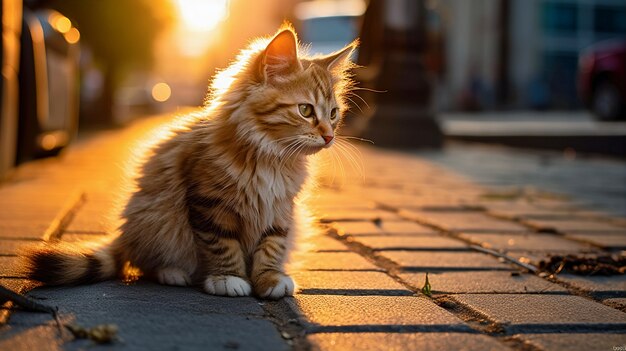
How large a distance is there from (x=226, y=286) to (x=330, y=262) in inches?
30.4

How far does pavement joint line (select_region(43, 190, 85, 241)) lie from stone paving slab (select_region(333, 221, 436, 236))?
151 cm

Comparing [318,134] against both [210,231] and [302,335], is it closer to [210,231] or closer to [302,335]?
[210,231]

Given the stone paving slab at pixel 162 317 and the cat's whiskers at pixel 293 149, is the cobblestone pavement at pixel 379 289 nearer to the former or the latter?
the stone paving slab at pixel 162 317

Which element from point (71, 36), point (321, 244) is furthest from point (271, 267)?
point (71, 36)

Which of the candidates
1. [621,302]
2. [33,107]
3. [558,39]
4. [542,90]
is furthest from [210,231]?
[558,39]

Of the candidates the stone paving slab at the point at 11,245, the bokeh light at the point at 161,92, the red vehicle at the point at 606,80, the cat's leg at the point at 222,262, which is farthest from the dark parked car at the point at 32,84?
the bokeh light at the point at 161,92

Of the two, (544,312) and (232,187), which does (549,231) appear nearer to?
(544,312)

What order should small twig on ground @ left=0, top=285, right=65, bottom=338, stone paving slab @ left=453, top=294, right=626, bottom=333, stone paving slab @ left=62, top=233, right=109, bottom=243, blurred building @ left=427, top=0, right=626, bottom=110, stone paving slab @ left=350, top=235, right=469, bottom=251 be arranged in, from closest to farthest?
1. small twig on ground @ left=0, top=285, right=65, bottom=338
2. stone paving slab @ left=453, top=294, right=626, bottom=333
3. stone paving slab @ left=62, top=233, right=109, bottom=243
4. stone paving slab @ left=350, top=235, right=469, bottom=251
5. blurred building @ left=427, top=0, right=626, bottom=110

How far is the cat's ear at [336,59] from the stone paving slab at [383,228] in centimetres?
110

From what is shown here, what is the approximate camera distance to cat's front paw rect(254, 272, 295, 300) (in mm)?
2889

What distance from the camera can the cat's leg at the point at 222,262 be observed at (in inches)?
117

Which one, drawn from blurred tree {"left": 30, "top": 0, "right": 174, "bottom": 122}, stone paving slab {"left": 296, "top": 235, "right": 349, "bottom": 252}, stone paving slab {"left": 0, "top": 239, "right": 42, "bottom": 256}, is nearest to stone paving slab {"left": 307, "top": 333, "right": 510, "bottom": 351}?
stone paving slab {"left": 296, "top": 235, "right": 349, "bottom": 252}

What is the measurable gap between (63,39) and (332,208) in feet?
14.0

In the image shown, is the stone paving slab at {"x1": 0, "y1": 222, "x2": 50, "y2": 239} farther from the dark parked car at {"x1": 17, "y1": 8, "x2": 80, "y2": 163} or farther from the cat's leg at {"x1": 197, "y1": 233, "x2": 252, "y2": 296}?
the dark parked car at {"x1": 17, "y1": 8, "x2": 80, "y2": 163}
